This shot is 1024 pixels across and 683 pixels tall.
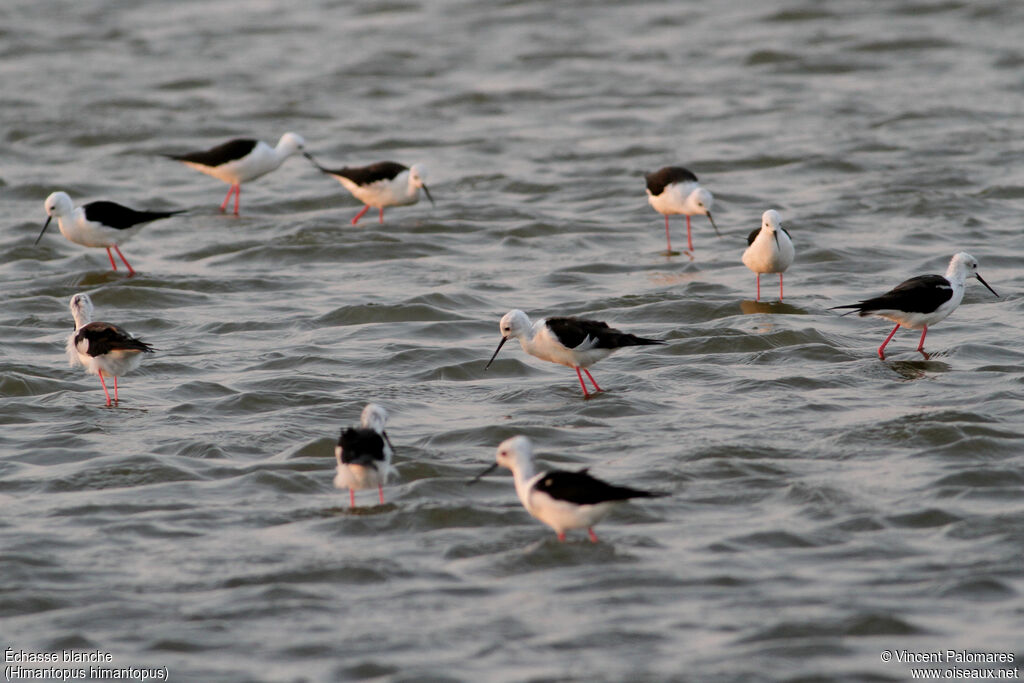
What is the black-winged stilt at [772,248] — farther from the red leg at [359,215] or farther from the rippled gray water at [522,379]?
the red leg at [359,215]

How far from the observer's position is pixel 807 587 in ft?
22.4

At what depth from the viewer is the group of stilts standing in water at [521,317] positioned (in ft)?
24.0

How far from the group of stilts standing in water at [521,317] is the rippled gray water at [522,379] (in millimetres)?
313

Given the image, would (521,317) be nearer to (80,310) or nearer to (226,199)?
(80,310)

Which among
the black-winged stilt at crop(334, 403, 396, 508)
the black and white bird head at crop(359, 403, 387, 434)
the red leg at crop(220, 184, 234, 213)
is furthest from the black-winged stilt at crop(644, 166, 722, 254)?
the black-winged stilt at crop(334, 403, 396, 508)

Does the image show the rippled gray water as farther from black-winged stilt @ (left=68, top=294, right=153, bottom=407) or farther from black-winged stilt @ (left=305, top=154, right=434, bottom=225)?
black-winged stilt @ (left=305, top=154, right=434, bottom=225)

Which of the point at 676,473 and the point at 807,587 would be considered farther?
the point at 676,473

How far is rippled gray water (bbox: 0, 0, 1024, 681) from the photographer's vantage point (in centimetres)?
670

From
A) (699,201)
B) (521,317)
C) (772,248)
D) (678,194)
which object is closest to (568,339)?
(521,317)

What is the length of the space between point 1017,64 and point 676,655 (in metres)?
17.9

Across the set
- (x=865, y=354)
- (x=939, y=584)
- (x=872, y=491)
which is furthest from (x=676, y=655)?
(x=865, y=354)

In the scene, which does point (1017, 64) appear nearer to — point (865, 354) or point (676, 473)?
point (865, 354)

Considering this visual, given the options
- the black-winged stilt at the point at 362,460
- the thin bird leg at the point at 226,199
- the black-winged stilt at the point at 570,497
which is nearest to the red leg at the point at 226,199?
the thin bird leg at the point at 226,199

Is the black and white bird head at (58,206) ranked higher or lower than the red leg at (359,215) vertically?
higher
